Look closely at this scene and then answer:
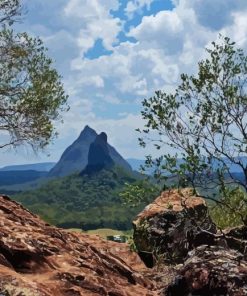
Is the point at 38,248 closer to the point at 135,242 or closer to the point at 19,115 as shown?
the point at 135,242

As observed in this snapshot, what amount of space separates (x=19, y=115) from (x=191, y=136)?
2584cm

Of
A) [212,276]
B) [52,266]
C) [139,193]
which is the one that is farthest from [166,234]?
[52,266]

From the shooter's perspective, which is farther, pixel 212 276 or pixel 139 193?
pixel 139 193

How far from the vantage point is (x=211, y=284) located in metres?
18.9

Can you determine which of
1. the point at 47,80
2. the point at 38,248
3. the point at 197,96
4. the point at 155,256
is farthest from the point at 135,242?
the point at 47,80

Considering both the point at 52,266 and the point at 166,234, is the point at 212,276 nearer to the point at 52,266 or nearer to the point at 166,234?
the point at 52,266

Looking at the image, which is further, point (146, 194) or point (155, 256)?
point (155, 256)

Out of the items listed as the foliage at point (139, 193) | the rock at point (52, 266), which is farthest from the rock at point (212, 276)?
the foliage at point (139, 193)

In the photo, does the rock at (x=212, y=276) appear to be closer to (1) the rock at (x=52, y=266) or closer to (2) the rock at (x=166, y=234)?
(1) the rock at (x=52, y=266)

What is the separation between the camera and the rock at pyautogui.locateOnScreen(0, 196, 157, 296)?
1702cm

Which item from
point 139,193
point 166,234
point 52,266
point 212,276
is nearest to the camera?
point 212,276

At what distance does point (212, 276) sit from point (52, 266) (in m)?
6.39

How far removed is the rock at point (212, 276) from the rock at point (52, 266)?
8.17 ft

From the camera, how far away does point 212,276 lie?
1908 centimetres
